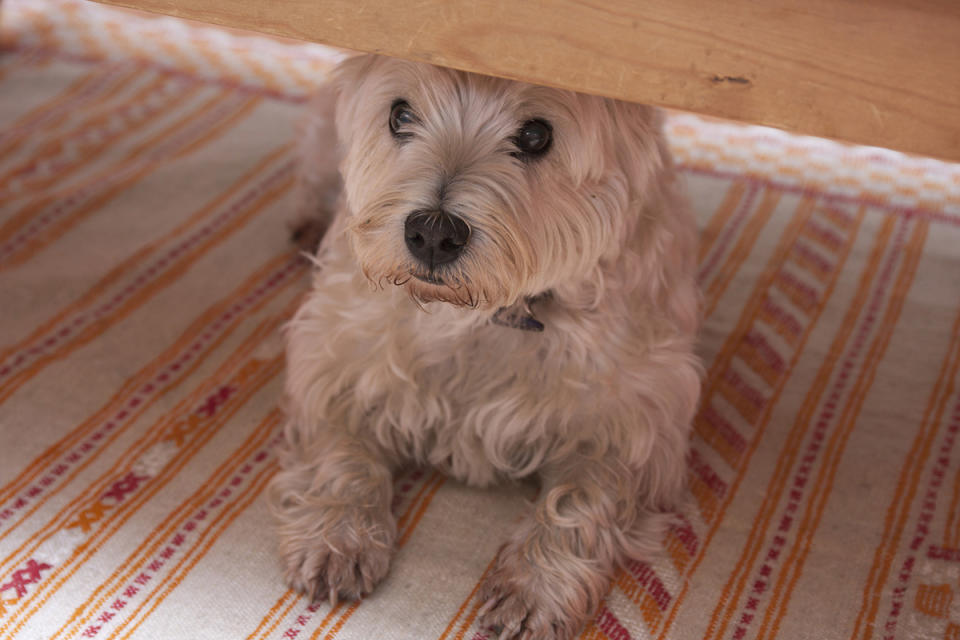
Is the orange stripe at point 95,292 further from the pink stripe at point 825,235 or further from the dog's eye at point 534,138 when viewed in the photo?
the pink stripe at point 825,235

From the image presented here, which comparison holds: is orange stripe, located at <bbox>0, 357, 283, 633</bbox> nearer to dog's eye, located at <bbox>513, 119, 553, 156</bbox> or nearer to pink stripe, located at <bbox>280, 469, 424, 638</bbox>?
pink stripe, located at <bbox>280, 469, 424, 638</bbox>

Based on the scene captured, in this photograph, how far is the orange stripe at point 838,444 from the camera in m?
1.46

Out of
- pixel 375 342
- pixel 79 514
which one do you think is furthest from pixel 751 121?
pixel 79 514

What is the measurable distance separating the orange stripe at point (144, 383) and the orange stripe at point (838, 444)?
3.38 ft

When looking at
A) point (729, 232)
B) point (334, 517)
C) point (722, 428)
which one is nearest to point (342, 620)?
point (334, 517)

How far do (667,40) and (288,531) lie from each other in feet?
2.84

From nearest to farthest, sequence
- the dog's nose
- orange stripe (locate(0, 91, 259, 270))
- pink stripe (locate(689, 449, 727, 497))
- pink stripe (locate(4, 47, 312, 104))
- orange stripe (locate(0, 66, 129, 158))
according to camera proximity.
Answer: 1. the dog's nose
2. pink stripe (locate(689, 449, 727, 497))
3. orange stripe (locate(0, 91, 259, 270))
4. orange stripe (locate(0, 66, 129, 158))
5. pink stripe (locate(4, 47, 312, 104))

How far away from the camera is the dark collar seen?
1468 millimetres

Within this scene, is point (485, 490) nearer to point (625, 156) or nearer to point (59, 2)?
point (625, 156)

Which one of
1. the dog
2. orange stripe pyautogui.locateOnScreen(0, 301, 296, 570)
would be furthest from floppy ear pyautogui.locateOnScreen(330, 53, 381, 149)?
orange stripe pyautogui.locateOnScreen(0, 301, 296, 570)

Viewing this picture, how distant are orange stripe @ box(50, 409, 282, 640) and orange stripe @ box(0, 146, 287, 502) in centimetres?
25

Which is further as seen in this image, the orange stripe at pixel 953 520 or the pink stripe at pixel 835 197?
the pink stripe at pixel 835 197

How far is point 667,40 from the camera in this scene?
3.19ft

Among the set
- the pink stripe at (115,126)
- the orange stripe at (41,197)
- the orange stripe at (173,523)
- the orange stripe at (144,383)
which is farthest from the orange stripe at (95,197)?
the orange stripe at (173,523)
